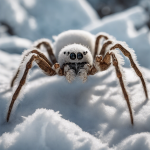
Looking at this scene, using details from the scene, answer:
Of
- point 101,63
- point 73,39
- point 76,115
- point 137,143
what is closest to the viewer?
point 137,143

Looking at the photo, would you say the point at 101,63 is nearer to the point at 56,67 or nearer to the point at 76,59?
the point at 76,59

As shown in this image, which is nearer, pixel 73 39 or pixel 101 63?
pixel 101 63

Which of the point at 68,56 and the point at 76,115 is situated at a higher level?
the point at 68,56

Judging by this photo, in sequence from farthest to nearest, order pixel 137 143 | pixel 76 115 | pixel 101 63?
pixel 101 63, pixel 76 115, pixel 137 143

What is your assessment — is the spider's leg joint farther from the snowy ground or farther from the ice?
the ice

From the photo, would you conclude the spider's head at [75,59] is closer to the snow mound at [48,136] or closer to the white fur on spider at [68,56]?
the white fur on spider at [68,56]

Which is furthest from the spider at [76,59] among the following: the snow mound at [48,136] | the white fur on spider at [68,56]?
the snow mound at [48,136]

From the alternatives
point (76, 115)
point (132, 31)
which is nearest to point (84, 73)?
point (76, 115)

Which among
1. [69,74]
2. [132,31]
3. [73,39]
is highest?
[132,31]

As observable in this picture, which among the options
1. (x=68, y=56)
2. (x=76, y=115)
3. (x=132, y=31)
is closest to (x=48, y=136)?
(x=76, y=115)

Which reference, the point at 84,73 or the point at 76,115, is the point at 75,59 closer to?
the point at 84,73
